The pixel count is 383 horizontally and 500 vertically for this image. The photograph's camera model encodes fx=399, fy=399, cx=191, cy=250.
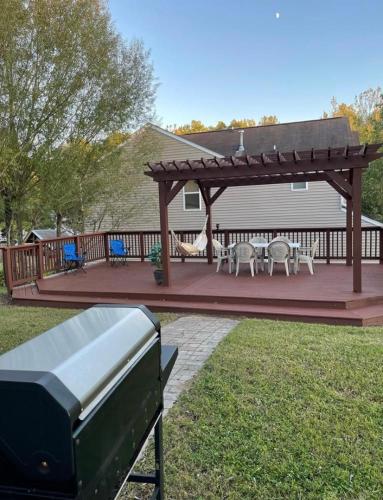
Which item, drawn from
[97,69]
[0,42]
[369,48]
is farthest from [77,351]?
[369,48]

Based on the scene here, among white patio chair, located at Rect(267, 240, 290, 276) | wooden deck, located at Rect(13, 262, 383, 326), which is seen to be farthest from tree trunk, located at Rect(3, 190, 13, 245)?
white patio chair, located at Rect(267, 240, 290, 276)

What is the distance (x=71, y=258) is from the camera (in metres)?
9.59

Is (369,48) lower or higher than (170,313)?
higher

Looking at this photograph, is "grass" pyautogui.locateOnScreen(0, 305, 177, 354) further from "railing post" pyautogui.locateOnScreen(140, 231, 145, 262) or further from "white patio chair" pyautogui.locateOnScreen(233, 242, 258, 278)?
"railing post" pyautogui.locateOnScreen(140, 231, 145, 262)

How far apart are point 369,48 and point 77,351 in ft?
70.0

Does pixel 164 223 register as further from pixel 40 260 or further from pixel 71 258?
pixel 71 258

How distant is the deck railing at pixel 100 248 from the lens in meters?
7.99

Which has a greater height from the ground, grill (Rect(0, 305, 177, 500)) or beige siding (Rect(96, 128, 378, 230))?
beige siding (Rect(96, 128, 378, 230))

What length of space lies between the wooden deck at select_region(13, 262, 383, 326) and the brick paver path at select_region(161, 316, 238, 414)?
0.52 m

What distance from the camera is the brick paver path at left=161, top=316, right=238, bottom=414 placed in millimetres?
3463

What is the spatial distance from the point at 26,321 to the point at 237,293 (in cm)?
328

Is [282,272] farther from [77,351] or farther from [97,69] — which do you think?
[77,351]

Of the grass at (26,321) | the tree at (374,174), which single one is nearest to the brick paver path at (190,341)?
the grass at (26,321)

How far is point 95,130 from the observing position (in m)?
10.6
